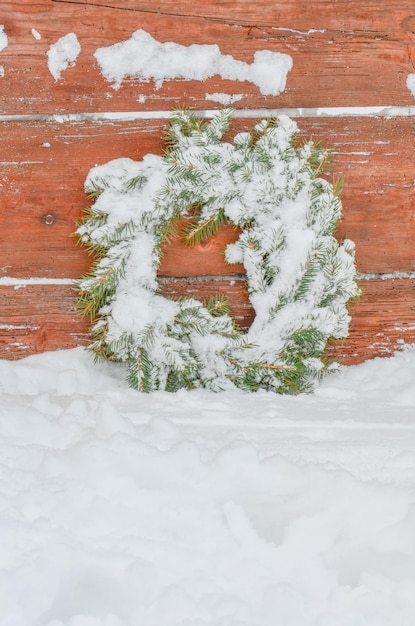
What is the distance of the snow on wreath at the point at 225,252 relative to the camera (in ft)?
5.05

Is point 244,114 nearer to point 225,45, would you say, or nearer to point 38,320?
point 225,45

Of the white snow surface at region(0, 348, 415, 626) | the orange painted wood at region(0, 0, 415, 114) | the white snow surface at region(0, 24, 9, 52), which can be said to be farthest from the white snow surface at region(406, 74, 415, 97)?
the white snow surface at region(0, 24, 9, 52)

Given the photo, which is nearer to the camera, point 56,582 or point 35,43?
point 56,582

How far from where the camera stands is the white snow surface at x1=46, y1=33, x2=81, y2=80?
154cm

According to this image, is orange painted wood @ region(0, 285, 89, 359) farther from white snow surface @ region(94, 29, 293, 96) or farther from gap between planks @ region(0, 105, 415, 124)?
white snow surface @ region(94, 29, 293, 96)

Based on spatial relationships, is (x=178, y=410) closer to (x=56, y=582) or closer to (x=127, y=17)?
(x=56, y=582)

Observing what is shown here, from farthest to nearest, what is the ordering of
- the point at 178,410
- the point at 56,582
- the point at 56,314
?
1. the point at 56,314
2. the point at 178,410
3. the point at 56,582

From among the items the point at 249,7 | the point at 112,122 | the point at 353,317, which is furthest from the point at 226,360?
the point at 249,7

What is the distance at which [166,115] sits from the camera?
5.19 ft

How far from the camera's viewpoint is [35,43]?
5.04ft

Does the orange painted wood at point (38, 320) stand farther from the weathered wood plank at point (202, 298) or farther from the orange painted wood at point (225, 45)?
the orange painted wood at point (225, 45)

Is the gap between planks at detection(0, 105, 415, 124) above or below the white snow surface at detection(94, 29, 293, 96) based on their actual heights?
below

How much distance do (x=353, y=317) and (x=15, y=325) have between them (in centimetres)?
98

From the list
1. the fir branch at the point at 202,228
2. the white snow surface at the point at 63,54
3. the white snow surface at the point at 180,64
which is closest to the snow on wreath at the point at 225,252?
the fir branch at the point at 202,228
